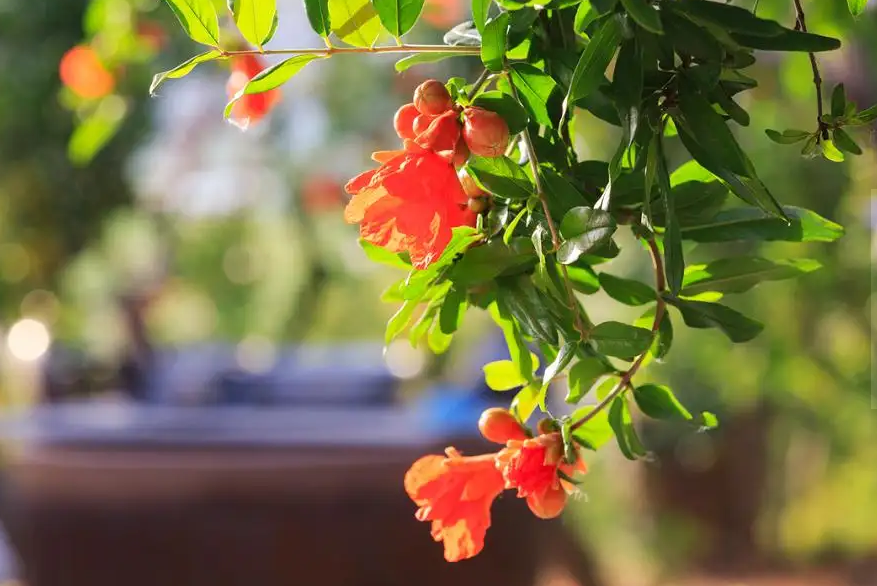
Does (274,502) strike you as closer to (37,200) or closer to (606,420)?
(37,200)

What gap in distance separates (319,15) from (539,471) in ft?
0.59

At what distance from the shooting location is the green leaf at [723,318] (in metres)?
0.36

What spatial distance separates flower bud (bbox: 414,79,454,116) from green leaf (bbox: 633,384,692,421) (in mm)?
154

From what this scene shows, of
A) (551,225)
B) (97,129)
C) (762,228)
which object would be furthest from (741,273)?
(97,129)

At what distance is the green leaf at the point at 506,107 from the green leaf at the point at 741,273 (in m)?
0.13

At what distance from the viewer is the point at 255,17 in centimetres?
34

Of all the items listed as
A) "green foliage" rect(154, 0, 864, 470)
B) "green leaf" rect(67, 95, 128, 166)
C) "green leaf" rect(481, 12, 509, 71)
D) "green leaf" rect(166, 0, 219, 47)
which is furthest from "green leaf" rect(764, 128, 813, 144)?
"green leaf" rect(67, 95, 128, 166)

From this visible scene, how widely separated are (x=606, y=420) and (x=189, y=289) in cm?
394

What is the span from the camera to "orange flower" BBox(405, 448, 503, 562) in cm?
35

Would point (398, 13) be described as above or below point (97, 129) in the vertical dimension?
below

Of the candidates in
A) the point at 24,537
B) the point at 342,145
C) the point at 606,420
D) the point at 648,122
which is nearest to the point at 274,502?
the point at 24,537

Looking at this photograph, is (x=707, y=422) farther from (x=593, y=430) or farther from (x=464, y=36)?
(x=464, y=36)

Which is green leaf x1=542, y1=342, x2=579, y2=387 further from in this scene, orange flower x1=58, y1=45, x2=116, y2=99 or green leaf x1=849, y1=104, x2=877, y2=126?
orange flower x1=58, y1=45, x2=116, y2=99

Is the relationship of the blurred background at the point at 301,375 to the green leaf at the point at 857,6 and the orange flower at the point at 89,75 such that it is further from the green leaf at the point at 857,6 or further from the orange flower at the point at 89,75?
the green leaf at the point at 857,6
